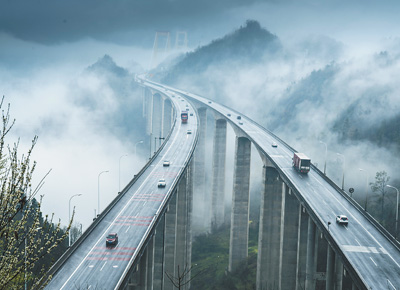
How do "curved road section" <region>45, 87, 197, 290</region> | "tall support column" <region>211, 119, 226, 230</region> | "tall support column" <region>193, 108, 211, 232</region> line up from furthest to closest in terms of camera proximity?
1. "tall support column" <region>193, 108, 211, 232</region>
2. "tall support column" <region>211, 119, 226, 230</region>
3. "curved road section" <region>45, 87, 197, 290</region>

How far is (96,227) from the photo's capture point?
2148 inches

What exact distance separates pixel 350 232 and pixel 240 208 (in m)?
51.4

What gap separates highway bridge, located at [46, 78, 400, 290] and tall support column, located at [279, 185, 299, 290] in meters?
0.16

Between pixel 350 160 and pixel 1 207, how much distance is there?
12310cm

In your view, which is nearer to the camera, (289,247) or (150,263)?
(150,263)

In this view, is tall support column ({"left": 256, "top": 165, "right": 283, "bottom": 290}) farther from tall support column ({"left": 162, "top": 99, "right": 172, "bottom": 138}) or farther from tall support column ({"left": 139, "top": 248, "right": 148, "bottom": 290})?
tall support column ({"left": 162, "top": 99, "right": 172, "bottom": 138})

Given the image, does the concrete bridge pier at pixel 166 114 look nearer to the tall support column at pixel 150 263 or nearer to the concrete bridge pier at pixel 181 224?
the concrete bridge pier at pixel 181 224

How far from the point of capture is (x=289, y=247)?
69688mm

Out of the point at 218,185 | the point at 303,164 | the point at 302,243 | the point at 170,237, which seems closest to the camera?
the point at 302,243

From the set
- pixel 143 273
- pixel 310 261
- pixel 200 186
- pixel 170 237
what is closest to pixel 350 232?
pixel 310 261

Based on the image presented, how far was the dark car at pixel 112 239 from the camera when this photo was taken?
48.5 meters

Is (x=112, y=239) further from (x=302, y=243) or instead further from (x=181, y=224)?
(x=181, y=224)

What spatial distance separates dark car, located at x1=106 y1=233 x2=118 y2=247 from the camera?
4845cm

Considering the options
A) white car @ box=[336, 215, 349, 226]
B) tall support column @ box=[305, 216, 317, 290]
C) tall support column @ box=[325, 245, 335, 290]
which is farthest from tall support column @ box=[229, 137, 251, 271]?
tall support column @ box=[325, 245, 335, 290]
